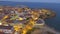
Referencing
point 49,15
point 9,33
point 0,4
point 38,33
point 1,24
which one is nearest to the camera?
point 38,33

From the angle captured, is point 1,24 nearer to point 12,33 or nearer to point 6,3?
point 12,33

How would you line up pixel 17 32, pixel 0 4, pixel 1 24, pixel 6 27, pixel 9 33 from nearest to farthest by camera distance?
pixel 17 32 < pixel 9 33 < pixel 6 27 < pixel 1 24 < pixel 0 4

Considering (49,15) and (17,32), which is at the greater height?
(17,32)

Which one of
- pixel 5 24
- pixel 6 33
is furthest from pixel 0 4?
pixel 6 33

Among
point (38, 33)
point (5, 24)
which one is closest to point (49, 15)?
point (5, 24)

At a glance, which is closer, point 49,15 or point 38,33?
point 38,33

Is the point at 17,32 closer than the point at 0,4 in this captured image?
Yes

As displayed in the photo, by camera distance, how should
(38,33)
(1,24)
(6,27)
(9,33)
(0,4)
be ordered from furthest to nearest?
(0,4) → (1,24) → (6,27) → (9,33) → (38,33)

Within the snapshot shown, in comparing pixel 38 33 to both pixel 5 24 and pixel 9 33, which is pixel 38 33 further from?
pixel 5 24

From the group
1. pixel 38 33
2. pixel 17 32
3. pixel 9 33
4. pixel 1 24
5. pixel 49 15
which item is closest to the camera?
pixel 38 33

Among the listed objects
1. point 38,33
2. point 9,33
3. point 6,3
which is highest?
point 38,33
